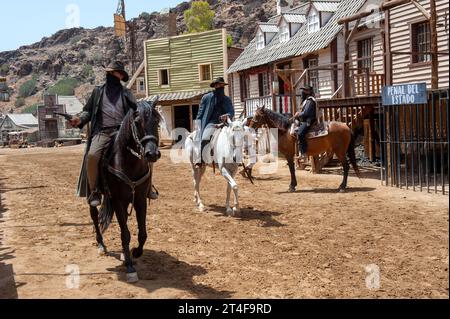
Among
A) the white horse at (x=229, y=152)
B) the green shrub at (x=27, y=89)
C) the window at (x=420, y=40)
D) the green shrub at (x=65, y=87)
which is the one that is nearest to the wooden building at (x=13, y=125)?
the green shrub at (x=65, y=87)

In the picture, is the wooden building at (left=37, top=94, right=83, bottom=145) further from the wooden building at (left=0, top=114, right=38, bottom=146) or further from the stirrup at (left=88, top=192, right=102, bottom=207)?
the stirrup at (left=88, top=192, right=102, bottom=207)

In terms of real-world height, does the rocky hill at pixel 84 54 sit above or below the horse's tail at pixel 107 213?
above

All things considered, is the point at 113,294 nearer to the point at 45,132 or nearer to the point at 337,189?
the point at 337,189

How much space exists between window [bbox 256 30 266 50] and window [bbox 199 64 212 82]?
4506mm

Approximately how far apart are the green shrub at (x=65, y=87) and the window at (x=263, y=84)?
292 feet

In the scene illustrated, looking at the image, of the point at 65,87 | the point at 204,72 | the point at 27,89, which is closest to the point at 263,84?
the point at 204,72

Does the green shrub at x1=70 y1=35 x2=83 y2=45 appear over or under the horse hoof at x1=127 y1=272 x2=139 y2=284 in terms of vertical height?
over

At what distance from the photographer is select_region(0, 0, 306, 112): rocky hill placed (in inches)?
4040

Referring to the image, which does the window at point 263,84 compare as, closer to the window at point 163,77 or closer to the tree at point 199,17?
the window at point 163,77

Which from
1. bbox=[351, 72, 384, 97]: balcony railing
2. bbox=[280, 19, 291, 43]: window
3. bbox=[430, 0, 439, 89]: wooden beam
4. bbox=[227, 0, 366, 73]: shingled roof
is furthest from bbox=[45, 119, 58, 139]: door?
bbox=[430, 0, 439, 89]: wooden beam

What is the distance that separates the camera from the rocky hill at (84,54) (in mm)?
102625

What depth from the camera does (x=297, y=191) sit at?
13.0m

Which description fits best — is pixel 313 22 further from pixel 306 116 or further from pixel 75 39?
pixel 75 39
